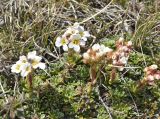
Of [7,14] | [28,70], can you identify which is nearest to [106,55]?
[28,70]

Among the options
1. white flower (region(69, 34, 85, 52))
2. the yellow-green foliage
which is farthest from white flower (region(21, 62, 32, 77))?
white flower (region(69, 34, 85, 52))

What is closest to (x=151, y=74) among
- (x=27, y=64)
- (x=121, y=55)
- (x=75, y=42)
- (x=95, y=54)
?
(x=121, y=55)

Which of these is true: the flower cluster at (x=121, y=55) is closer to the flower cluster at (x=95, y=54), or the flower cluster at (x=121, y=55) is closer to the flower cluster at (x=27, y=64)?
the flower cluster at (x=95, y=54)

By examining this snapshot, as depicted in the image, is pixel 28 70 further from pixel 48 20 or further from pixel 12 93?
pixel 48 20

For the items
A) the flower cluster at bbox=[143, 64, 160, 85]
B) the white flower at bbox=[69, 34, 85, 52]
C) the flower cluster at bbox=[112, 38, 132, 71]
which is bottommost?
the flower cluster at bbox=[143, 64, 160, 85]

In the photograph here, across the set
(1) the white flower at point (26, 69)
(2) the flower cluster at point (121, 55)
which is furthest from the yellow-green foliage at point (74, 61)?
(1) the white flower at point (26, 69)

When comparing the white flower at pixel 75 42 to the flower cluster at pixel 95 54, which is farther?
the white flower at pixel 75 42

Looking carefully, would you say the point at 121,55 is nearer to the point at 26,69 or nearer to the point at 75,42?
the point at 75,42

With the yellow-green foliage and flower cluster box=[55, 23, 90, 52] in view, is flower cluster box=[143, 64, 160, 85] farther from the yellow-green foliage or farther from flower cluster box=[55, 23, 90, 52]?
flower cluster box=[55, 23, 90, 52]
